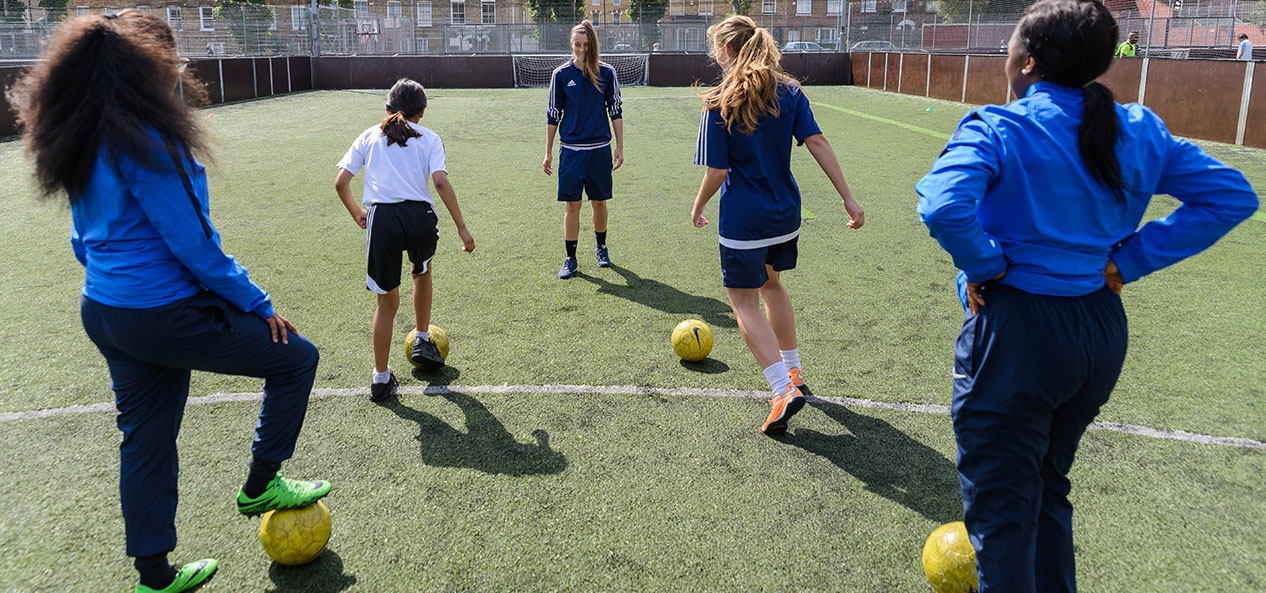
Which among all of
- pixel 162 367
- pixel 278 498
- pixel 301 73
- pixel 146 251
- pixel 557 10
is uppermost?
pixel 557 10

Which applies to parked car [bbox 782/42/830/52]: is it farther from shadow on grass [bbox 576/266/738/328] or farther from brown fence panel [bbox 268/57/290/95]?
shadow on grass [bbox 576/266/738/328]

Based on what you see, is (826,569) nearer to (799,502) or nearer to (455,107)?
(799,502)

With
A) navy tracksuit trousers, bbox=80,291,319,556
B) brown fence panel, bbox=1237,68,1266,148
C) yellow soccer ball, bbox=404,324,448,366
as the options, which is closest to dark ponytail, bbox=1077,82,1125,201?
navy tracksuit trousers, bbox=80,291,319,556

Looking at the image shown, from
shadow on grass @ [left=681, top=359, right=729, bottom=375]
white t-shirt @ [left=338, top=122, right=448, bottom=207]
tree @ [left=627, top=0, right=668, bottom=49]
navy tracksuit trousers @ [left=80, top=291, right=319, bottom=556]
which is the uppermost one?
tree @ [left=627, top=0, right=668, bottom=49]

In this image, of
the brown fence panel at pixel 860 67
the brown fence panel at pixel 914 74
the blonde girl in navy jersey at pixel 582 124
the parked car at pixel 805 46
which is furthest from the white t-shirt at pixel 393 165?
the parked car at pixel 805 46

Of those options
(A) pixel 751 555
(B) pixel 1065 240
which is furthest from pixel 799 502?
(B) pixel 1065 240

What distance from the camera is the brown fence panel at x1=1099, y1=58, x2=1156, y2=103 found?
57.9 ft

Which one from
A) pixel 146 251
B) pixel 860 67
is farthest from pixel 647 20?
pixel 146 251

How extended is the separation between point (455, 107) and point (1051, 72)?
2330 centimetres

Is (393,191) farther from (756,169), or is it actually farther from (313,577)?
(313,577)

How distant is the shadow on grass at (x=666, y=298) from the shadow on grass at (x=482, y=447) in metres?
2.22

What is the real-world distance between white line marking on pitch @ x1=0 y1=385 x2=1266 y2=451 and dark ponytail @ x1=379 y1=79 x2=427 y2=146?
1.52 m

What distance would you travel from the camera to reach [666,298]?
6.89 metres

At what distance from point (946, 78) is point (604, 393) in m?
24.0
